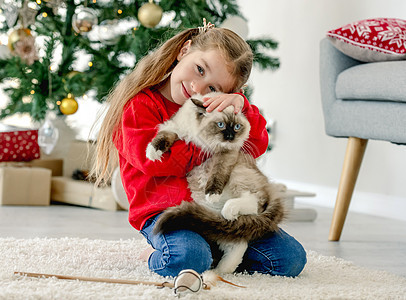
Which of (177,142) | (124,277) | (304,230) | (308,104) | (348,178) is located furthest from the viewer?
(308,104)

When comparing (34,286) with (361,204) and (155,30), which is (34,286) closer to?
(155,30)

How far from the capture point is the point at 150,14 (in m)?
2.77

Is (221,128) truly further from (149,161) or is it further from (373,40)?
(373,40)

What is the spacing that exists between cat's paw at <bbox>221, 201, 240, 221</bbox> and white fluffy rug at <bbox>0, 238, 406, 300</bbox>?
0.50 feet

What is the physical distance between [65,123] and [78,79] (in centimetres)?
43

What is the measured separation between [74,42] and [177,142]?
6.06 feet

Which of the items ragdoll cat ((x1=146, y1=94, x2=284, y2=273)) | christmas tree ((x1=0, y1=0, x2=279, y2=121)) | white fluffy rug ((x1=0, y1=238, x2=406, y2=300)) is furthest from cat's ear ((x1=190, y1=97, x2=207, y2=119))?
christmas tree ((x1=0, y1=0, x2=279, y2=121))

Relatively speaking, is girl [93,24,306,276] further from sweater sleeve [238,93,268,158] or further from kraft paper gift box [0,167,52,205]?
kraft paper gift box [0,167,52,205]

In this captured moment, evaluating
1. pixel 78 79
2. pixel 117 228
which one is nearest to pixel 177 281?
pixel 117 228

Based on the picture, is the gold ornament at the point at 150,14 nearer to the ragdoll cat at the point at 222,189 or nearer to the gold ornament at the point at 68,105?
the gold ornament at the point at 68,105

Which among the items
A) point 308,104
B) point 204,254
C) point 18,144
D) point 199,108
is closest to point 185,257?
point 204,254

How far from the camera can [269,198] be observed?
4.57ft

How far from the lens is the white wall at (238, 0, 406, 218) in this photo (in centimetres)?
303

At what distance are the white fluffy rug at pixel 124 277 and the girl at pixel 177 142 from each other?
0.08 metres
